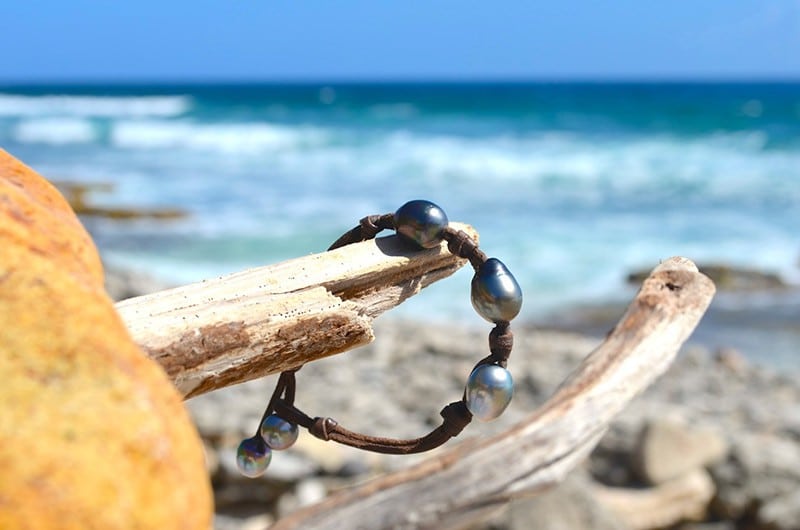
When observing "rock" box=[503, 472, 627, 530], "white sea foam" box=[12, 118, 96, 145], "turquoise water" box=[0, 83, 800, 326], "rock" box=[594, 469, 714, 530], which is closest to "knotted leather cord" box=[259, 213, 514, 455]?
"rock" box=[503, 472, 627, 530]

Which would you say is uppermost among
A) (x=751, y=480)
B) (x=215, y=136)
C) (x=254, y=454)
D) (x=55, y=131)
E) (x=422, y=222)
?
(x=422, y=222)

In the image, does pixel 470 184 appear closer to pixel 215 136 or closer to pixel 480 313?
pixel 215 136

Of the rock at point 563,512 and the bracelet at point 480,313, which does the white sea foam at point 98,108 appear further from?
the bracelet at point 480,313

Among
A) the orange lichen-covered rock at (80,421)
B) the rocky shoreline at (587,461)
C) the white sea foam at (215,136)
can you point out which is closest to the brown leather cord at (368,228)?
the orange lichen-covered rock at (80,421)

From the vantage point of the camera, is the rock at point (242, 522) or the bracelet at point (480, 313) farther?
the rock at point (242, 522)

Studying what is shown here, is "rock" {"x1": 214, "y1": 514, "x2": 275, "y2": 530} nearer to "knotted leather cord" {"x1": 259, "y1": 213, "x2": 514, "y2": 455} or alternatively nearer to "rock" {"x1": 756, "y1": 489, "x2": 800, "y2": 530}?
"rock" {"x1": 756, "y1": 489, "x2": 800, "y2": 530}

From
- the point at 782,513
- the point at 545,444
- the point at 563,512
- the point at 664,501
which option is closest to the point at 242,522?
the point at 563,512

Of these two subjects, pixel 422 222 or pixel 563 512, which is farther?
pixel 563 512

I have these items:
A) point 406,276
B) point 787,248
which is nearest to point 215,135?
point 787,248
